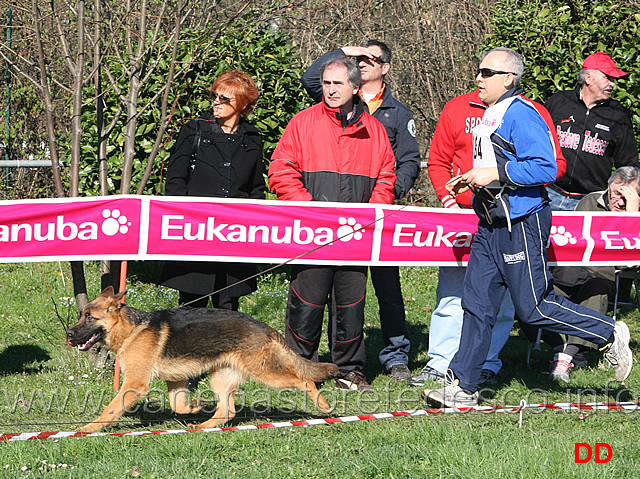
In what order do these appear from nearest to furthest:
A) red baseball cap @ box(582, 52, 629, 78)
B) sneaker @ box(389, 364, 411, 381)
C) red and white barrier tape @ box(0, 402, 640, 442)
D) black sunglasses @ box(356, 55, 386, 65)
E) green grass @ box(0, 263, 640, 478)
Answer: green grass @ box(0, 263, 640, 478) → red and white barrier tape @ box(0, 402, 640, 442) → sneaker @ box(389, 364, 411, 381) → black sunglasses @ box(356, 55, 386, 65) → red baseball cap @ box(582, 52, 629, 78)

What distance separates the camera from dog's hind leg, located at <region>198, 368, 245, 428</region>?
5.60 m

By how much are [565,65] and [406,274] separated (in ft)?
10.8

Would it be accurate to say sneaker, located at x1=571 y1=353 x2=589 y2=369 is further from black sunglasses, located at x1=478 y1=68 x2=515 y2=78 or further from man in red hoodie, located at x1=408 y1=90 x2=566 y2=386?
black sunglasses, located at x1=478 y1=68 x2=515 y2=78

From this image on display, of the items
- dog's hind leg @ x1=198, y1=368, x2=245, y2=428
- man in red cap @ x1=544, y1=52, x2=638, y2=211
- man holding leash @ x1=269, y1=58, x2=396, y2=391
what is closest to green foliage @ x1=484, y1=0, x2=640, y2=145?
man in red cap @ x1=544, y1=52, x2=638, y2=211

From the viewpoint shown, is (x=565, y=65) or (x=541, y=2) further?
(x=541, y=2)

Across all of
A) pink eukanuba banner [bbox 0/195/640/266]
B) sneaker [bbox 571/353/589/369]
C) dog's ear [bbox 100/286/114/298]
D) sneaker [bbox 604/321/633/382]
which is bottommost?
sneaker [bbox 571/353/589/369]

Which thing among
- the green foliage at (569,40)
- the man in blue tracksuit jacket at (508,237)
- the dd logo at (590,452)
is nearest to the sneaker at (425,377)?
the man in blue tracksuit jacket at (508,237)

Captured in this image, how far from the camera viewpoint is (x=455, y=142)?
21.9 ft

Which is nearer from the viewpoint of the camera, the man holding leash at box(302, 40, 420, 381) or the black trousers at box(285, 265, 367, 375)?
the black trousers at box(285, 265, 367, 375)

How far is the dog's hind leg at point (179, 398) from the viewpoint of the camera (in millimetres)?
5770

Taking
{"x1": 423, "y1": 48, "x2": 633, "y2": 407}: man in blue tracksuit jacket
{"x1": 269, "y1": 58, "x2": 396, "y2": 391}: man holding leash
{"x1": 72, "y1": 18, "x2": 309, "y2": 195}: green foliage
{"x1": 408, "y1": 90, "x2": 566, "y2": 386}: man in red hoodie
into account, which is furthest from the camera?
{"x1": 72, "y1": 18, "x2": 309, "y2": 195}: green foliage

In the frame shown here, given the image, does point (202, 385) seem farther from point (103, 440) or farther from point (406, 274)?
point (406, 274)

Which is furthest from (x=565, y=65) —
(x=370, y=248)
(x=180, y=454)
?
(x=180, y=454)

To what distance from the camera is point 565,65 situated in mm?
10383
